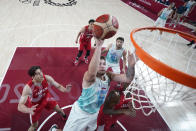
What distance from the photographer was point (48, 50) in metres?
5.11

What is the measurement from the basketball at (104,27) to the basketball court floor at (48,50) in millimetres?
2172

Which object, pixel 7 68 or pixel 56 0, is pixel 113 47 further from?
pixel 56 0

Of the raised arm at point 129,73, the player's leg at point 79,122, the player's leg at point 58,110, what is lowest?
the player's leg at point 58,110

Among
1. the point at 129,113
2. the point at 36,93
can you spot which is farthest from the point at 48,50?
the point at 129,113

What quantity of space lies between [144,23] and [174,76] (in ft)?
27.3

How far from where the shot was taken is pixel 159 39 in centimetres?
684

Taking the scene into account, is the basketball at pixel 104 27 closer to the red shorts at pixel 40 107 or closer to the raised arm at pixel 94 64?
the raised arm at pixel 94 64

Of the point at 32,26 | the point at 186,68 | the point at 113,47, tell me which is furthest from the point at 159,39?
the point at 32,26

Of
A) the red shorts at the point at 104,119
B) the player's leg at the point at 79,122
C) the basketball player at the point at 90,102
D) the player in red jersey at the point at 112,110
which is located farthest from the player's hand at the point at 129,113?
the player's leg at the point at 79,122

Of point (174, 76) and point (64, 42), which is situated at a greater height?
point (174, 76)

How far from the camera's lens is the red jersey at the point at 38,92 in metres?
2.28

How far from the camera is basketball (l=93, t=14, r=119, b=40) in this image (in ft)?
5.49

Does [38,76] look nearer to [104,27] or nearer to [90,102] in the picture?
[90,102]

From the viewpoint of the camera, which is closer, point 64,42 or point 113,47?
point 113,47
